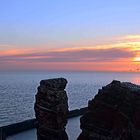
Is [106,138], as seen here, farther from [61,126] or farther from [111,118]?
[61,126]

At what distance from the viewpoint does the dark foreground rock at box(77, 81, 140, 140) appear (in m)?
16.3

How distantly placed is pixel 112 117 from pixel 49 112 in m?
19.4

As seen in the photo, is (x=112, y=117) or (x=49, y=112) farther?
(x=49, y=112)

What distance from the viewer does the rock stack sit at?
35.3 metres

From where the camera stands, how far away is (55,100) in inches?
1404

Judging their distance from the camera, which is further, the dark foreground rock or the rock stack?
the rock stack

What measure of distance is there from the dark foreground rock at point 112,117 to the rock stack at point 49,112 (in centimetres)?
1819

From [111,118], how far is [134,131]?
1.12 meters

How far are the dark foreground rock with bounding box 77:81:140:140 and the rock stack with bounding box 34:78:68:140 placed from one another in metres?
18.2

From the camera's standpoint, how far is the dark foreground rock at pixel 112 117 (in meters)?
16.3

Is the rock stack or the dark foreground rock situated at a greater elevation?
the dark foreground rock

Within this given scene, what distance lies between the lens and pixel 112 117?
1638 centimetres

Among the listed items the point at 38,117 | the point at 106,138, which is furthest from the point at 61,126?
the point at 106,138

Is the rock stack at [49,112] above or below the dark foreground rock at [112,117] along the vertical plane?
below
